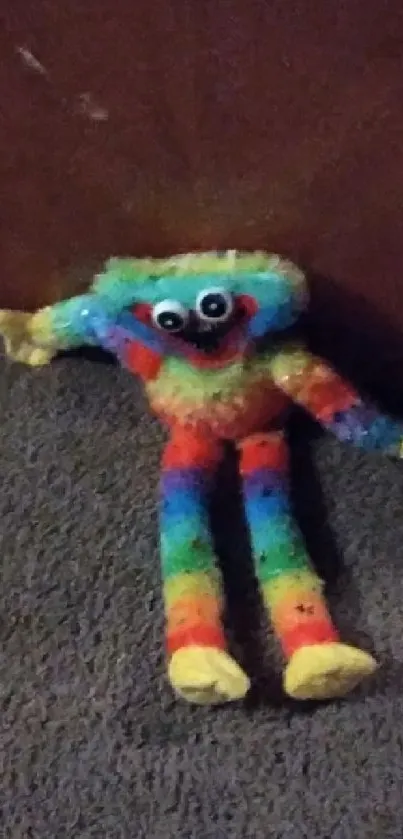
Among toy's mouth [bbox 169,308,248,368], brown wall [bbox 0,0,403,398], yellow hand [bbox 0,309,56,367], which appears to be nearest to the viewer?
brown wall [bbox 0,0,403,398]

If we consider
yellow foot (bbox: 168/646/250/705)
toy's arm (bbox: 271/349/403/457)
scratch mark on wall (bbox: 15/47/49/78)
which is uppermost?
scratch mark on wall (bbox: 15/47/49/78)

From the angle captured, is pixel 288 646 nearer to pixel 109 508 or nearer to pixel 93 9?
pixel 109 508

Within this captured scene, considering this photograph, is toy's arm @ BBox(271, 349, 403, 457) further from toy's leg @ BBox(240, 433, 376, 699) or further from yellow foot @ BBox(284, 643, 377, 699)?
yellow foot @ BBox(284, 643, 377, 699)

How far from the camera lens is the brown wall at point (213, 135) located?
701mm

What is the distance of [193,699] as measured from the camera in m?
0.73

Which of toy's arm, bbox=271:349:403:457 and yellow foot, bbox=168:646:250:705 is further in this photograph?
toy's arm, bbox=271:349:403:457

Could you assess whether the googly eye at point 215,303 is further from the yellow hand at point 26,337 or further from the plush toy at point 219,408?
the yellow hand at point 26,337

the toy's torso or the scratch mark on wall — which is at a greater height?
the scratch mark on wall

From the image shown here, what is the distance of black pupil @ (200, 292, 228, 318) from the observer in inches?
30.7

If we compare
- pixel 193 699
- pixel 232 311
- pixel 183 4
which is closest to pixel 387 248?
pixel 232 311

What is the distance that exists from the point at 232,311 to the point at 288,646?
0.22 metres

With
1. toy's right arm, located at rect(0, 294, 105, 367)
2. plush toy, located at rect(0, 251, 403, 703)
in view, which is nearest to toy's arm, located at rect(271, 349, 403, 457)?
plush toy, located at rect(0, 251, 403, 703)

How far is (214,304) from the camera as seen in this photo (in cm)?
78

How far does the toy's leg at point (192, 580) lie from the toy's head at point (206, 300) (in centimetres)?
7
